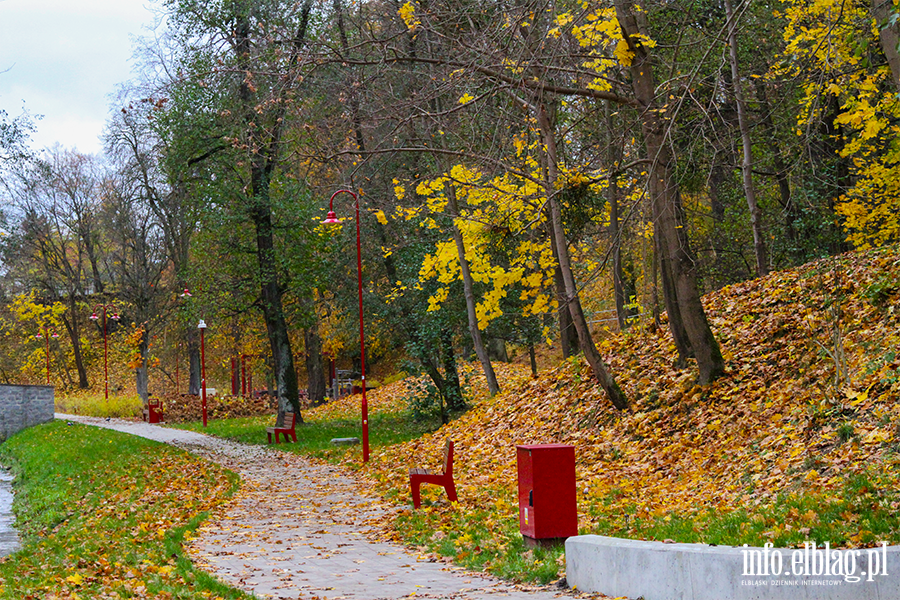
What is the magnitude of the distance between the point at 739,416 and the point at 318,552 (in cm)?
600

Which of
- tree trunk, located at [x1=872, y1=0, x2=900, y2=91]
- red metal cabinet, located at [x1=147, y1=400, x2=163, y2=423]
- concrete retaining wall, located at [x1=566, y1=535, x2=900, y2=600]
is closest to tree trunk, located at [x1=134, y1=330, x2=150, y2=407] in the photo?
red metal cabinet, located at [x1=147, y1=400, x2=163, y2=423]

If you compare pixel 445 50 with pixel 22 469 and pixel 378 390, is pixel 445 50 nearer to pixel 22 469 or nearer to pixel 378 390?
pixel 22 469

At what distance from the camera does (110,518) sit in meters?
11.6

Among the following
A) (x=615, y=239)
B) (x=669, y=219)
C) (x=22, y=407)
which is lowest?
(x=22, y=407)

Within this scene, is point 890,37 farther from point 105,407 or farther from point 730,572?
point 105,407

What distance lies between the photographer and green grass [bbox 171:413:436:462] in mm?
21938

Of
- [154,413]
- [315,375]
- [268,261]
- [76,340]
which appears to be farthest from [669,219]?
[76,340]

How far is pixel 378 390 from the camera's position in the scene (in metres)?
38.9


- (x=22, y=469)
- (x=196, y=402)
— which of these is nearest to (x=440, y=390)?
(x=22, y=469)

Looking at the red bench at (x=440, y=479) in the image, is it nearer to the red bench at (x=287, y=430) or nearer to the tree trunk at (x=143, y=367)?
the red bench at (x=287, y=430)

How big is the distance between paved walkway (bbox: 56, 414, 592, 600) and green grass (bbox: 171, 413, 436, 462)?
5693mm

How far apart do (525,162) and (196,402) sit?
28711 mm

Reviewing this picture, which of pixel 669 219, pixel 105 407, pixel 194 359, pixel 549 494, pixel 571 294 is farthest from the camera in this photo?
pixel 194 359

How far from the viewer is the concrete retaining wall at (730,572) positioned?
4.94m
